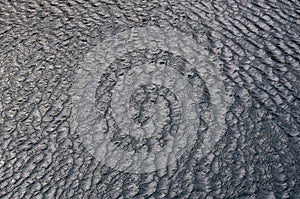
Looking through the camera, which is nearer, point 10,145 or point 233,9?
point 10,145

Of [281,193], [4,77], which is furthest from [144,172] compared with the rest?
[4,77]

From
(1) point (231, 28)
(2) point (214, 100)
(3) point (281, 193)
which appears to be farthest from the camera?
(1) point (231, 28)

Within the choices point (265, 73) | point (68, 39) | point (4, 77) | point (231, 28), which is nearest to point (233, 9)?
point (231, 28)

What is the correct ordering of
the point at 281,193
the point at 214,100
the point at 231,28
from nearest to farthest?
the point at 281,193
the point at 214,100
the point at 231,28

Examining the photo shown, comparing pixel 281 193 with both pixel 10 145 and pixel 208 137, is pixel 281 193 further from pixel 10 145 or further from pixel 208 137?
pixel 10 145

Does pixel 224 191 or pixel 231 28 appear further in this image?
pixel 231 28

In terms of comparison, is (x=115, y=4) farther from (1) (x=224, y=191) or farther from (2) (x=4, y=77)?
(1) (x=224, y=191)
